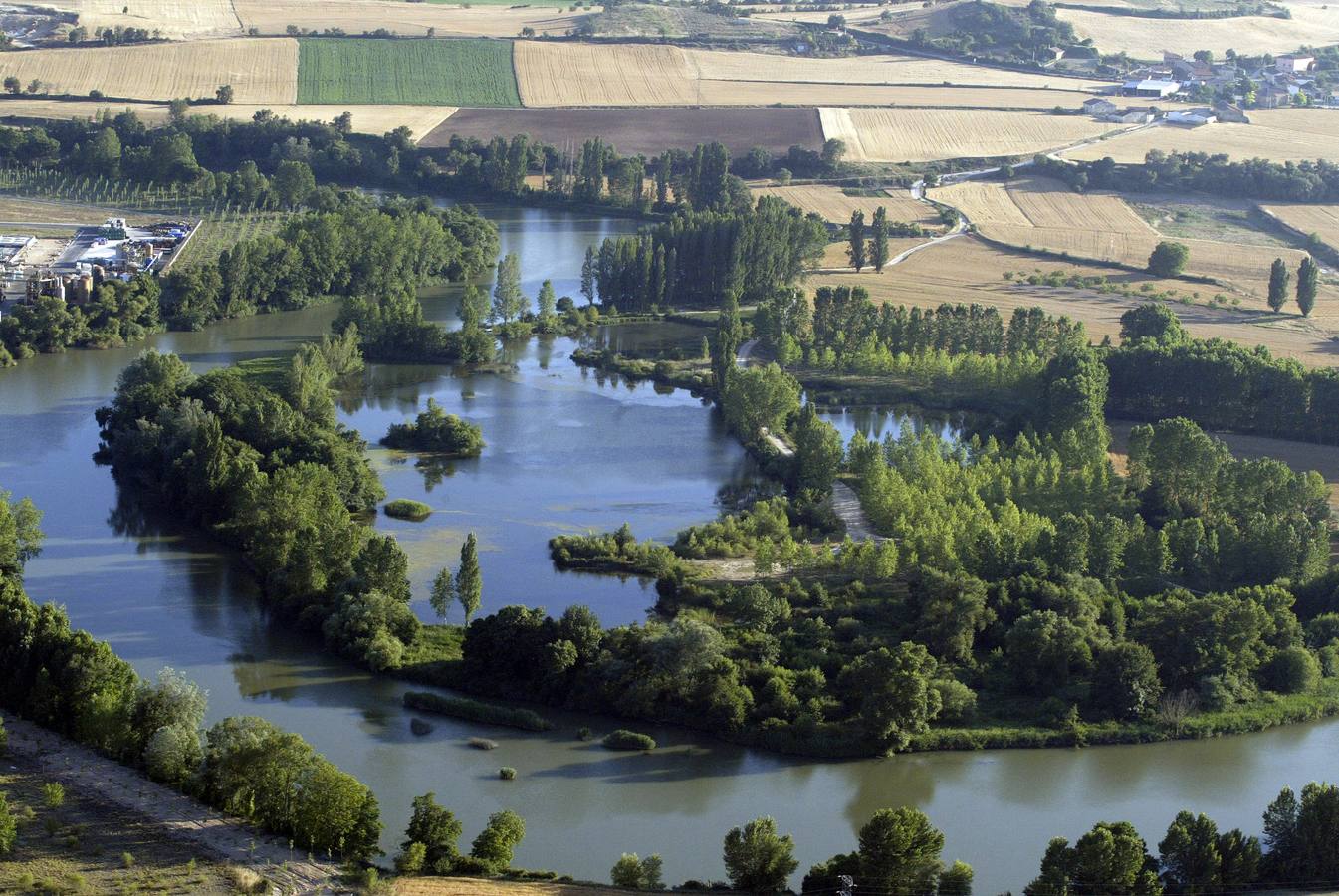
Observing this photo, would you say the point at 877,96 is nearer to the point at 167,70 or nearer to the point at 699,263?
the point at 167,70

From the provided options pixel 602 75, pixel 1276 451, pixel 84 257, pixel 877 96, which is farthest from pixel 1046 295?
pixel 602 75

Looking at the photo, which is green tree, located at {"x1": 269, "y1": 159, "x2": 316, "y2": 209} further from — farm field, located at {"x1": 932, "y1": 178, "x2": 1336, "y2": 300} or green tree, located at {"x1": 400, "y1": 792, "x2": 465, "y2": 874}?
green tree, located at {"x1": 400, "y1": 792, "x2": 465, "y2": 874}

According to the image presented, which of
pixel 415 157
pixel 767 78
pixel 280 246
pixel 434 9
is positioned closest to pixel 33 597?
pixel 280 246

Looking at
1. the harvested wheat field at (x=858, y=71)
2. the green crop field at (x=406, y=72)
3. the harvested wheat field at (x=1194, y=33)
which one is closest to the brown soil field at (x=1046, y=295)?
the harvested wheat field at (x=858, y=71)

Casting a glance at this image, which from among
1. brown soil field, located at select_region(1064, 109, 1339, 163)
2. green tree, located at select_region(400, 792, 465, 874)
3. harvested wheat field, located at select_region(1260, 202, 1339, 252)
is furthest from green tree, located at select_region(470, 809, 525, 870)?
brown soil field, located at select_region(1064, 109, 1339, 163)

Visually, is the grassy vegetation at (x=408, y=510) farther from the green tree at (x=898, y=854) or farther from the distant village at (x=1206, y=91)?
the distant village at (x=1206, y=91)

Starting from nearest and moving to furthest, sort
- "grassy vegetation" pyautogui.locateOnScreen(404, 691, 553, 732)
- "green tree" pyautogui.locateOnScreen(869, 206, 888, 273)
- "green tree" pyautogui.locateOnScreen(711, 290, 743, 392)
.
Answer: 1. "grassy vegetation" pyautogui.locateOnScreen(404, 691, 553, 732)
2. "green tree" pyautogui.locateOnScreen(711, 290, 743, 392)
3. "green tree" pyautogui.locateOnScreen(869, 206, 888, 273)
